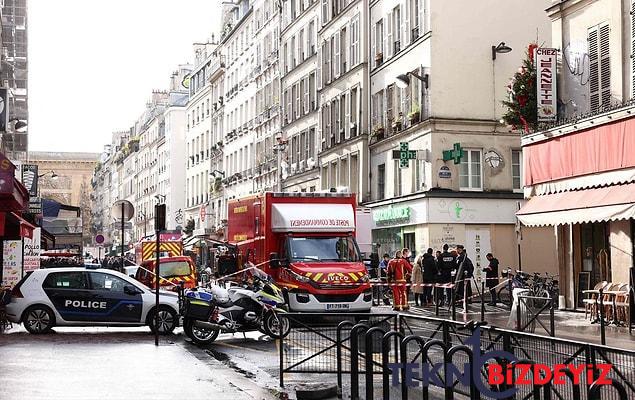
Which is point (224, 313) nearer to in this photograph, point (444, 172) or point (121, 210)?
point (121, 210)

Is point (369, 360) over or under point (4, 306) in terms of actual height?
under

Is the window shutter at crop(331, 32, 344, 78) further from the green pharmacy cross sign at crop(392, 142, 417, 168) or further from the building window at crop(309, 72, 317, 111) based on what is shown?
the green pharmacy cross sign at crop(392, 142, 417, 168)

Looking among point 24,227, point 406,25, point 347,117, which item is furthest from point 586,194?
point 347,117

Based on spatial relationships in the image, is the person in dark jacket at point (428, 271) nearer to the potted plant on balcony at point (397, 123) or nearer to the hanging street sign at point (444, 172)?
the hanging street sign at point (444, 172)

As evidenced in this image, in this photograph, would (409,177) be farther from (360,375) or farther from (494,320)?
(360,375)

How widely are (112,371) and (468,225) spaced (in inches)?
1018

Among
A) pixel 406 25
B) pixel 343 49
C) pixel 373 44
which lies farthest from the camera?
pixel 343 49

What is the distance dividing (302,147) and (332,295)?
34.6 metres

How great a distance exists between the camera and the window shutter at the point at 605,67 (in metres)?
25.2

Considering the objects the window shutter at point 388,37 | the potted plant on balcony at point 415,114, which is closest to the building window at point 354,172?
the window shutter at point 388,37

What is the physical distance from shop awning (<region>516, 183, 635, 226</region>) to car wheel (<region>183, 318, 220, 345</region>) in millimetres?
9121

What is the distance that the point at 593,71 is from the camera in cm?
2600

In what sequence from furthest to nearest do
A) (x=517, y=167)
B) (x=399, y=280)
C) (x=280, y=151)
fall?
(x=280, y=151), (x=517, y=167), (x=399, y=280)

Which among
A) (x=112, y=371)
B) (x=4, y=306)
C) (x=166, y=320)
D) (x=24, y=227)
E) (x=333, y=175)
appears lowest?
(x=112, y=371)
